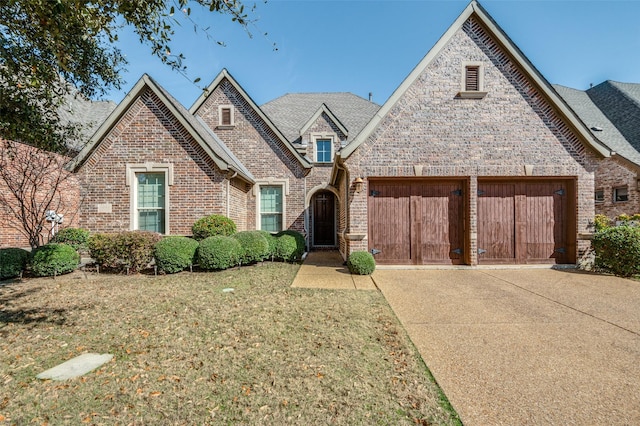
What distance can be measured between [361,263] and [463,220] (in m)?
3.41

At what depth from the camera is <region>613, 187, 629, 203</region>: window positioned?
1328 cm

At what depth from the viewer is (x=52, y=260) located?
7.16 meters

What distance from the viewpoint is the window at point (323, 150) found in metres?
13.6

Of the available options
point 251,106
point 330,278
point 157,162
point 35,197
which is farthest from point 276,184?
point 35,197

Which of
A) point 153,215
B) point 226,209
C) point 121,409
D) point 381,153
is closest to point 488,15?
point 381,153

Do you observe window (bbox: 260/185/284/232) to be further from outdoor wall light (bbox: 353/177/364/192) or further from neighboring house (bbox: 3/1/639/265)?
outdoor wall light (bbox: 353/177/364/192)

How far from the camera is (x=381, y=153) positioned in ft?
26.2

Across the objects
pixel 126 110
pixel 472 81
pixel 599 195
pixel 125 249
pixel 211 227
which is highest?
pixel 472 81

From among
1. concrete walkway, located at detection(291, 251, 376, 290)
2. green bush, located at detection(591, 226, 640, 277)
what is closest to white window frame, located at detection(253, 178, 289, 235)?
concrete walkway, located at detection(291, 251, 376, 290)

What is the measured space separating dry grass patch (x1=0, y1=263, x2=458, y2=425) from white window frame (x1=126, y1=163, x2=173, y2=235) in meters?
3.99

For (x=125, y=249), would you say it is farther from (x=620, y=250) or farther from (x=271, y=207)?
(x=620, y=250)

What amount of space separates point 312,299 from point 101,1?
5.40 m

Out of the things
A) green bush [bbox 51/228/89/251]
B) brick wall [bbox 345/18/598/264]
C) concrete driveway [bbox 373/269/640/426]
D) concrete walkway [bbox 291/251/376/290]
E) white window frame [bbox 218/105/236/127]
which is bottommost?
concrete walkway [bbox 291/251/376/290]

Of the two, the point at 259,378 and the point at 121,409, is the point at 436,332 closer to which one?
the point at 259,378
